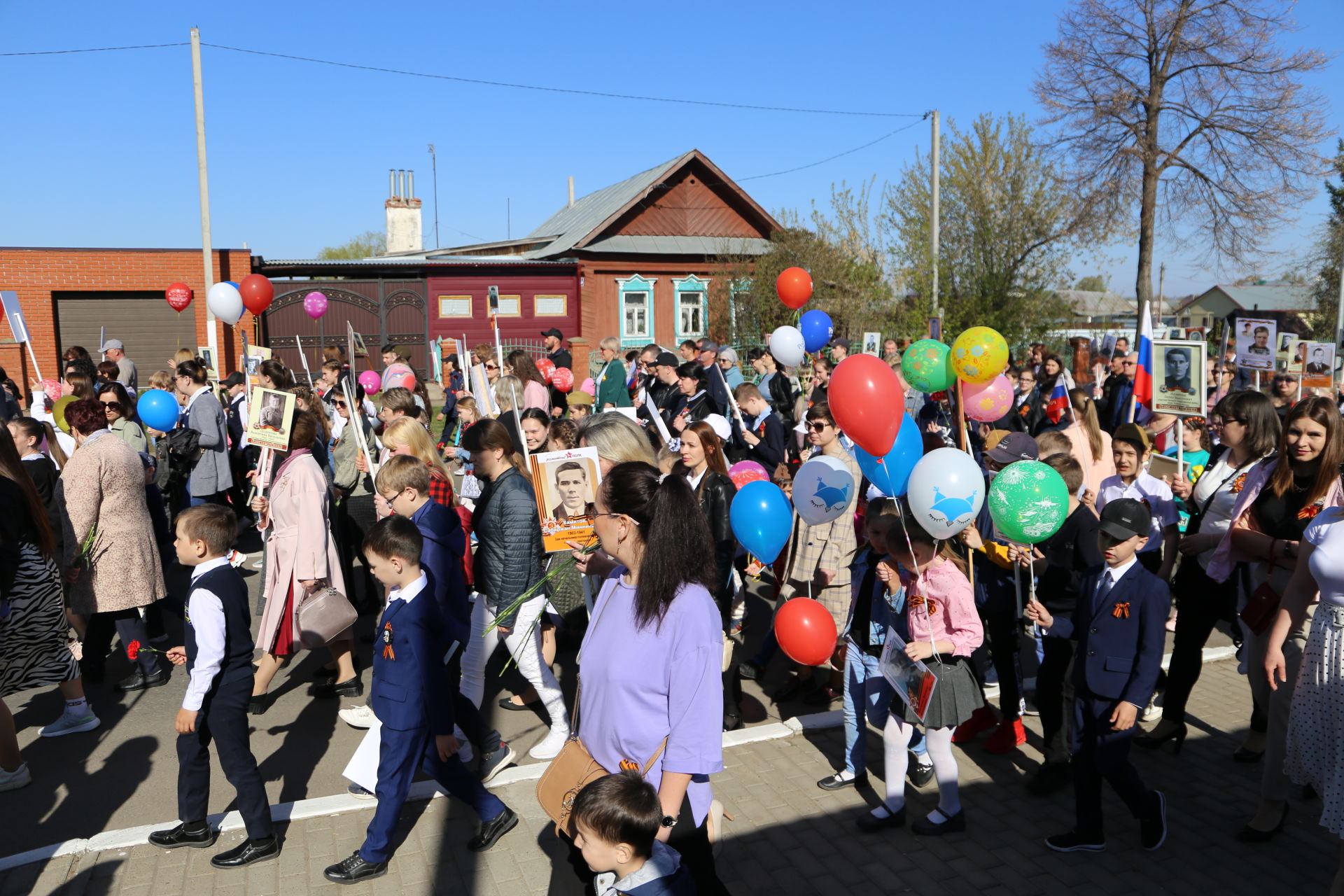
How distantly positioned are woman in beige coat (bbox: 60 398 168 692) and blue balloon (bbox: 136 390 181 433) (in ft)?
5.40

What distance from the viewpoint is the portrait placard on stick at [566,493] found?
16.3 ft

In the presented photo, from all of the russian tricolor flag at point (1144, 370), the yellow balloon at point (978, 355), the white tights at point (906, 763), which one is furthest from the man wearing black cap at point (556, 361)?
the white tights at point (906, 763)

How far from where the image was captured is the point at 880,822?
14.5 ft

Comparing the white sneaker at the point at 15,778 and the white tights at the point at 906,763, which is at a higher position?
the white tights at the point at 906,763

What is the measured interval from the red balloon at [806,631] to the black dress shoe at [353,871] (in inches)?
84.2

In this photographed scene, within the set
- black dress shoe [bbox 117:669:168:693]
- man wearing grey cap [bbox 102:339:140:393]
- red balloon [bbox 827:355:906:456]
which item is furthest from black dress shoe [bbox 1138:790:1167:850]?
man wearing grey cap [bbox 102:339:140:393]

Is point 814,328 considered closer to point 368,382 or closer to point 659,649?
point 368,382

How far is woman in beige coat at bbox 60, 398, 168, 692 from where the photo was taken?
5.81 meters

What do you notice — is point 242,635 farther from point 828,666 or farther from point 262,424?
point 828,666

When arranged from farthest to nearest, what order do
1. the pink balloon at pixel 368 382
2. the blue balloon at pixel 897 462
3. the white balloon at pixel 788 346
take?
the pink balloon at pixel 368 382, the white balloon at pixel 788 346, the blue balloon at pixel 897 462

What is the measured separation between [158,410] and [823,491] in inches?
232

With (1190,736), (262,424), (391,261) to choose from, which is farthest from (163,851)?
(391,261)

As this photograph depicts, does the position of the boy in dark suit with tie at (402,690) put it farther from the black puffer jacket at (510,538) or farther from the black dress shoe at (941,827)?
the black dress shoe at (941,827)

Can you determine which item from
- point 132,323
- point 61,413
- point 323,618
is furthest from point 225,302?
point 132,323
